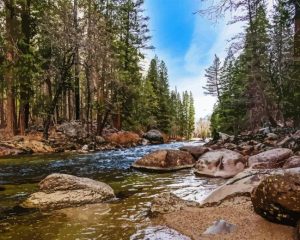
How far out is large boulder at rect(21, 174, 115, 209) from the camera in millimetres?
7020

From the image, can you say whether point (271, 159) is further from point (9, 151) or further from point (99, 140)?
point (99, 140)

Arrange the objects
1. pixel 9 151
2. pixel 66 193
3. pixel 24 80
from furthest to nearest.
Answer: pixel 24 80
pixel 9 151
pixel 66 193

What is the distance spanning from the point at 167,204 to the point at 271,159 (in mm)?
4865

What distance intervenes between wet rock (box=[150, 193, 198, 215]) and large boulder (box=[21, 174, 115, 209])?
59.0 inches

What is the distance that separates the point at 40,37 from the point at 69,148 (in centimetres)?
1005

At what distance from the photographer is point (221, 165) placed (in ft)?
33.6

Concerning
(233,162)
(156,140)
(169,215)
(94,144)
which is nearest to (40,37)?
(94,144)

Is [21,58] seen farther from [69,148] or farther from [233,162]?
[233,162]

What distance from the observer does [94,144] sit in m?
22.5

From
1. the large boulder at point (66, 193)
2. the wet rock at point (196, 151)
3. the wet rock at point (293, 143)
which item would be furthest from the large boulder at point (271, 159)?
the large boulder at point (66, 193)

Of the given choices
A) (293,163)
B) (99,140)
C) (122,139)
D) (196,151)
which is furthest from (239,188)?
(122,139)

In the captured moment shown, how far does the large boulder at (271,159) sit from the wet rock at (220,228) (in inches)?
189

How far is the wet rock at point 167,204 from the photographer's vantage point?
6032 mm

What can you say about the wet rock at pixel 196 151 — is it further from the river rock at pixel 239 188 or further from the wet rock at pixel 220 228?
the wet rock at pixel 220 228
